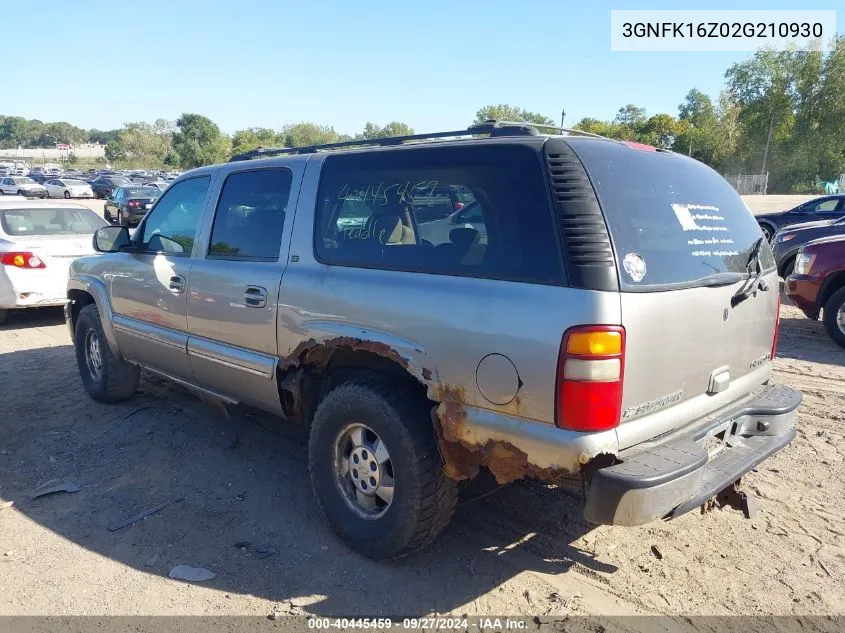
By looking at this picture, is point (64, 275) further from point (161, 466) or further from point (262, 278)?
point (262, 278)

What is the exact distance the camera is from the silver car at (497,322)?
8.29 ft

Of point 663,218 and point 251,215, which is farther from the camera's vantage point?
point 251,215

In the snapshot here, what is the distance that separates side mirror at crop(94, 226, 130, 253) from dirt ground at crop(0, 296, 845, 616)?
57.4 inches

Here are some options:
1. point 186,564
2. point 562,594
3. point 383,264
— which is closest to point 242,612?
point 186,564

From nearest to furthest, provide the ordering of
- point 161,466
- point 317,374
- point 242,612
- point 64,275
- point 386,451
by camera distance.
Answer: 1. point 242,612
2. point 386,451
3. point 317,374
4. point 161,466
5. point 64,275

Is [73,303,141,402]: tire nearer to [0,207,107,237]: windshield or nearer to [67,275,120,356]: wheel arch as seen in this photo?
[67,275,120,356]: wheel arch

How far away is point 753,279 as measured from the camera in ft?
10.4

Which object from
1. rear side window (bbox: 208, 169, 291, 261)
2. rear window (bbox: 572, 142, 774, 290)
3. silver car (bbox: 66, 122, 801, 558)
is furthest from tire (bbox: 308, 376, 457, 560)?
rear window (bbox: 572, 142, 774, 290)

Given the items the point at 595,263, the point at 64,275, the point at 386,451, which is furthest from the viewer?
the point at 64,275

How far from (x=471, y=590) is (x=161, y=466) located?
246 cm

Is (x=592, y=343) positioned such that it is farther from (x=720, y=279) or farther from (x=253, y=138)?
(x=253, y=138)

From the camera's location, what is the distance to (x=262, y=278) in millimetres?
3783

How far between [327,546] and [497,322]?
5.47 feet

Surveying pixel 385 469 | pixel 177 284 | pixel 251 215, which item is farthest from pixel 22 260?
pixel 385 469
